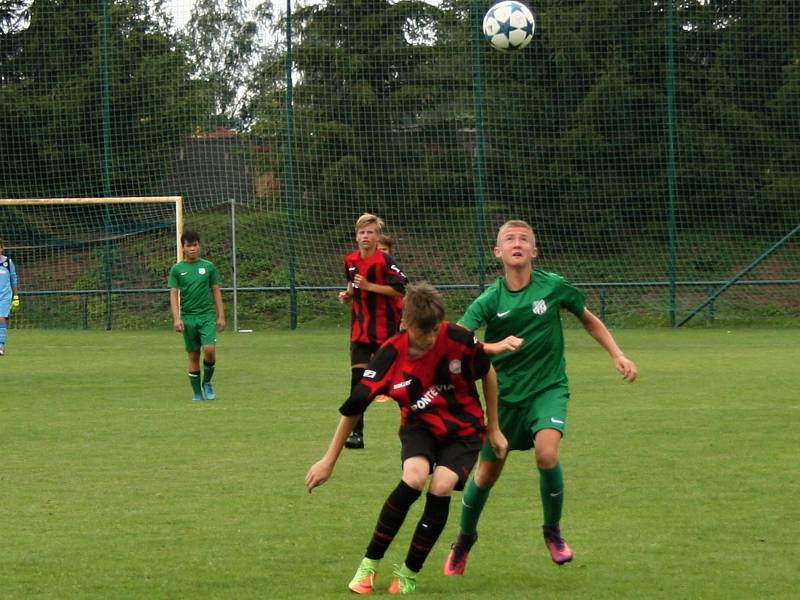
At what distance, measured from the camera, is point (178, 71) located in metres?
27.9

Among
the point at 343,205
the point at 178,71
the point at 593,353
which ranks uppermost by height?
the point at 178,71

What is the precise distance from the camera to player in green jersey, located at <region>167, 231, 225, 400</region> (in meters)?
13.6

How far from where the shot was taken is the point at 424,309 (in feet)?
18.1

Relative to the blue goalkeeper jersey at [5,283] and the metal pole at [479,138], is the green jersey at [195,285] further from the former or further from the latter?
the metal pole at [479,138]

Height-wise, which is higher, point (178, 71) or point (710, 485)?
point (178, 71)

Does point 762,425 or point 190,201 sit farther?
point 190,201

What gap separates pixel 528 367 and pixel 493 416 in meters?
0.57

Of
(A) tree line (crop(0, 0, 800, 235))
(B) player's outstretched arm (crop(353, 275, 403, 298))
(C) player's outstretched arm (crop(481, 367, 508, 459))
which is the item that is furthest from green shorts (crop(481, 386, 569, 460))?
(A) tree line (crop(0, 0, 800, 235))

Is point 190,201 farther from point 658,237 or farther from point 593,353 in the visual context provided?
point 593,353

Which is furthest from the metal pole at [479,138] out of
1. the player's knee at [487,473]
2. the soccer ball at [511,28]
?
the player's knee at [487,473]

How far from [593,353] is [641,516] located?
12.2 metres

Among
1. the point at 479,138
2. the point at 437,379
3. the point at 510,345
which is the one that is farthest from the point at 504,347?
the point at 479,138

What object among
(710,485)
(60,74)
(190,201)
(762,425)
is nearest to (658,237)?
(190,201)

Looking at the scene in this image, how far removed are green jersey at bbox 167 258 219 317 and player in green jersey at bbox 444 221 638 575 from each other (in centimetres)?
782
